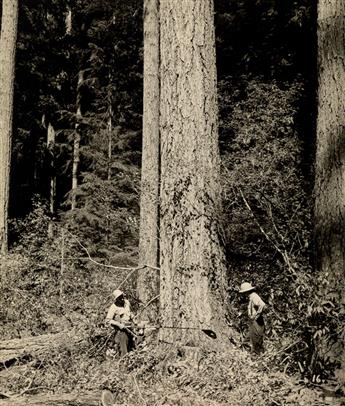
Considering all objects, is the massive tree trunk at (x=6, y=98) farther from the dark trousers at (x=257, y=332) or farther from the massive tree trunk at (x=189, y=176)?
the massive tree trunk at (x=189, y=176)

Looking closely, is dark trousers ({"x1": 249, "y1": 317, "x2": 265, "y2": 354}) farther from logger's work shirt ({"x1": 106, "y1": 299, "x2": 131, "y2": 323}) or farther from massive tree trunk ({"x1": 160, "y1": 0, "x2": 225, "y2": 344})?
massive tree trunk ({"x1": 160, "y1": 0, "x2": 225, "y2": 344})

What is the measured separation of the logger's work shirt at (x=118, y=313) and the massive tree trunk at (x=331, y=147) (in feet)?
9.02

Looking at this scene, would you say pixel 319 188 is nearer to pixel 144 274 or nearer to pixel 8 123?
pixel 144 274

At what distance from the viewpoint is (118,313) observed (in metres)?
7.79

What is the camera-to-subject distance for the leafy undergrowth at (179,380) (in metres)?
4.86

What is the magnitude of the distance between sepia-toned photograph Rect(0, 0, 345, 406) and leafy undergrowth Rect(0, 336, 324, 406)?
2 cm

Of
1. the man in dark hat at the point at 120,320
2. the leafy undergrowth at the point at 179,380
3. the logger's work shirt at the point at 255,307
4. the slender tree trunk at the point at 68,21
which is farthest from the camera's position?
the slender tree trunk at the point at 68,21

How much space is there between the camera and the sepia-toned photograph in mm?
5484

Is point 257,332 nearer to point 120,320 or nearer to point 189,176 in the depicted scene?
point 120,320

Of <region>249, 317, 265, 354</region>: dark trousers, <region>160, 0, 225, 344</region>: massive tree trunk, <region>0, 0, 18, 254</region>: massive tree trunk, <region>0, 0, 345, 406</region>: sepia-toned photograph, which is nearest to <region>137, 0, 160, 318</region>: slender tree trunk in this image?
<region>0, 0, 345, 406</region>: sepia-toned photograph

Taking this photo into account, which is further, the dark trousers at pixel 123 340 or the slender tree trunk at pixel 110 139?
the slender tree trunk at pixel 110 139

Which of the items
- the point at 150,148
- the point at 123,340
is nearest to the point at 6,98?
the point at 150,148

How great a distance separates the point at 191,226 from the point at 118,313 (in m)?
2.67

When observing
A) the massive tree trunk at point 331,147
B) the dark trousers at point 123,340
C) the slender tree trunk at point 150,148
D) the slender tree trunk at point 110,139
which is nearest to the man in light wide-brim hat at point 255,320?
the dark trousers at point 123,340
